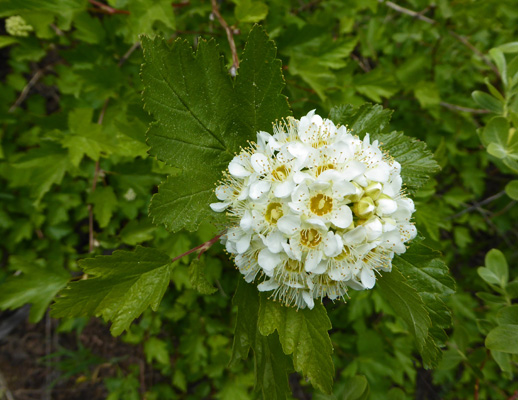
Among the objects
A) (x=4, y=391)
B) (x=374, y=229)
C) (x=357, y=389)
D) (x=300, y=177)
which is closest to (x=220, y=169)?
(x=300, y=177)

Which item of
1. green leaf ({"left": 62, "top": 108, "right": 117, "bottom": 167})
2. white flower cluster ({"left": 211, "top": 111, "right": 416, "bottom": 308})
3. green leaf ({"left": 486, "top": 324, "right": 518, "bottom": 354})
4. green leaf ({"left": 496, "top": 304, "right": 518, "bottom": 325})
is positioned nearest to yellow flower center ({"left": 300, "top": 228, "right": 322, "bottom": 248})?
white flower cluster ({"left": 211, "top": 111, "right": 416, "bottom": 308})

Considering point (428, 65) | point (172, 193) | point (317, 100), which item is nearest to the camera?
point (172, 193)

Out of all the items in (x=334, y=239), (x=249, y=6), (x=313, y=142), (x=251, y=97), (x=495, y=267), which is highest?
(x=249, y=6)

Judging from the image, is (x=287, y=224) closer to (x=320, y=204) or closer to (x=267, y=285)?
(x=320, y=204)

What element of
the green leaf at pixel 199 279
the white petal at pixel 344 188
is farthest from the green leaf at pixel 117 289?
the white petal at pixel 344 188

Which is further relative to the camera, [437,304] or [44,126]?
[44,126]

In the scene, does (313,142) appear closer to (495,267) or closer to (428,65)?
(495,267)

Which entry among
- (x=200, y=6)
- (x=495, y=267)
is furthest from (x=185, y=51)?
(x=495, y=267)

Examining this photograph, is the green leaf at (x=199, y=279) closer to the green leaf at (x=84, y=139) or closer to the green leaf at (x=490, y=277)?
the green leaf at (x=84, y=139)

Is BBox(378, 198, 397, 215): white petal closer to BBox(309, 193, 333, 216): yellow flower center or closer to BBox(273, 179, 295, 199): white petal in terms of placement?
BBox(309, 193, 333, 216): yellow flower center
